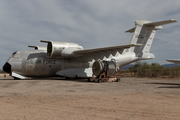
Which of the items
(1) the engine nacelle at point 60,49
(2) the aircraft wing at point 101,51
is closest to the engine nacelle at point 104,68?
(2) the aircraft wing at point 101,51

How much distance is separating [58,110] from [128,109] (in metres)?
2.03

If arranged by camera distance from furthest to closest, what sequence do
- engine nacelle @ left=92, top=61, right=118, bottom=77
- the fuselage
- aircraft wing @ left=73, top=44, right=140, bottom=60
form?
the fuselage < aircraft wing @ left=73, top=44, right=140, bottom=60 < engine nacelle @ left=92, top=61, right=118, bottom=77

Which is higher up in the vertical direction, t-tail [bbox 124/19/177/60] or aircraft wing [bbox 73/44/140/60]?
t-tail [bbox 124/19/177/60]

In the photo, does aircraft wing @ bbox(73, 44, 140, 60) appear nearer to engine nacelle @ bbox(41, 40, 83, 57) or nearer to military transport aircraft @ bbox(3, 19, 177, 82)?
military transport aircraft @ bbox(3, 19, 177, 82)

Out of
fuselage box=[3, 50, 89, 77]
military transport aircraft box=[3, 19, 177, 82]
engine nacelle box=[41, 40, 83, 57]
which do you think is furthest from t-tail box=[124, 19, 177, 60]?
engine nacelle box=[41, 40, 83, 57]

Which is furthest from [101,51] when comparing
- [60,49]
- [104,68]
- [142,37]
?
[142,37]

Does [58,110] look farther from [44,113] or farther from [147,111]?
[147,111]

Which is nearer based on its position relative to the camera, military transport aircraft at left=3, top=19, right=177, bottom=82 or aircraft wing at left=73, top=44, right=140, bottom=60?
military transport aircraft at left=3, top=19, right=177, bottom=82

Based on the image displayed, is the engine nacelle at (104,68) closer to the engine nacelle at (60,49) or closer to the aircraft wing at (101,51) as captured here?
the aircraft wing at (101,51)

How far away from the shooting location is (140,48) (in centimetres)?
1989

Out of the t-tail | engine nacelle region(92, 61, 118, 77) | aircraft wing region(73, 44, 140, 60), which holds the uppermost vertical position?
the t-tail

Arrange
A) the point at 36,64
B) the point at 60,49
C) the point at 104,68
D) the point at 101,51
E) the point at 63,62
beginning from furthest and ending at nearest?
the point at 63,62 < the point at 101,51 < the point at 36,64 < the point at 60,49 < the point at 104,68

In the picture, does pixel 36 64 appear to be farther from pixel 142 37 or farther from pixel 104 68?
pixel 142 37

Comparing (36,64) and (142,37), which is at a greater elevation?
(142,37)
